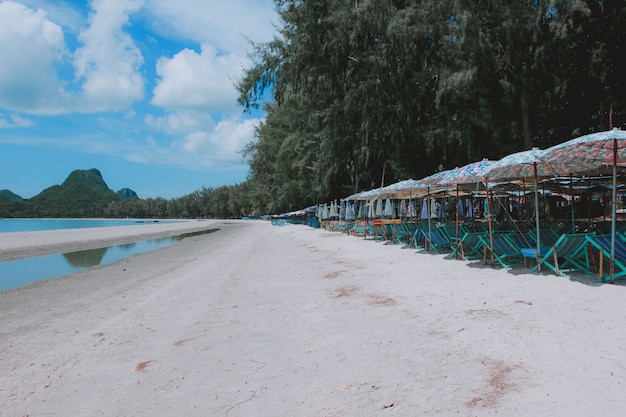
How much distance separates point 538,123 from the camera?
18953mm

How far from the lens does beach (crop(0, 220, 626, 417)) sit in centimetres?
341

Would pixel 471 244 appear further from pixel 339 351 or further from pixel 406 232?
pixel 339 351

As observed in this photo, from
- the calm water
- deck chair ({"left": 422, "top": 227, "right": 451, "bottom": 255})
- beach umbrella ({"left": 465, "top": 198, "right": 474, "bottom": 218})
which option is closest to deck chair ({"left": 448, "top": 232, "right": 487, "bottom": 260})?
deck chair ({"left": 422, "top": 227, "right": 451, "bottom": 255})

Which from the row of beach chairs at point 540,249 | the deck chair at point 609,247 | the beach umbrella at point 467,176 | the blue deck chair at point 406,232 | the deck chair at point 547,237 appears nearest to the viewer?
the deck chair at point 609,247

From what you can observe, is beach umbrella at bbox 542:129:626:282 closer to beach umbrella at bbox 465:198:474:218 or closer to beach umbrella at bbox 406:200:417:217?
beach umbrella at bbox 406:200:417:217

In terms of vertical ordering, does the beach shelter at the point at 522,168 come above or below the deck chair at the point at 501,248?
above

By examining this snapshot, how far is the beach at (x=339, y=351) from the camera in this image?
11.2ft

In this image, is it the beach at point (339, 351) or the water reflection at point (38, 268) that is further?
the water reflection at point (38, 268)

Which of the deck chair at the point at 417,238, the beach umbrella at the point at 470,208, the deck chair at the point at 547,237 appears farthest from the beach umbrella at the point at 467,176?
the beach umbrella at the point at 470,208

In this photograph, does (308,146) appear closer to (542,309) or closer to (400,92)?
(400,92)

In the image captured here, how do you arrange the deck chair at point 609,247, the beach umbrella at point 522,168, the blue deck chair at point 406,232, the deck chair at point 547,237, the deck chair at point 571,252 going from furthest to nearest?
1. the blue deck chair at point 406,232
2. the deck chair at point 547,237
3. the beach umbrella at point 522,168
4. the deck chair at point 571,252
5. the deck chair at point 609,247

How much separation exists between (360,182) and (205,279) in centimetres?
2213

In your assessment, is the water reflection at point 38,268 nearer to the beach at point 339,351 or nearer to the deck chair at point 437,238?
the beach at point 339,351

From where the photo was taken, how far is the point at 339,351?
4562mm
